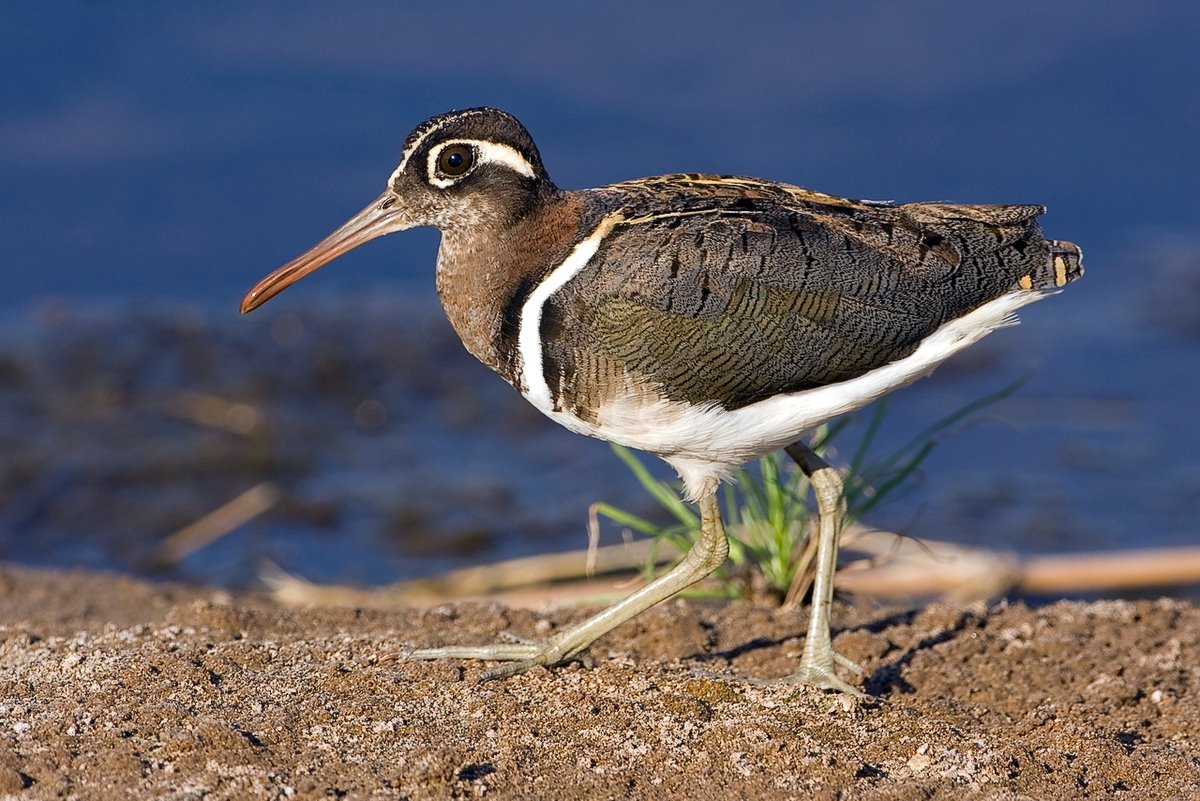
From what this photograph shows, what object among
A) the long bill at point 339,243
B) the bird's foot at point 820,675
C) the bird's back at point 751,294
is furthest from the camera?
the long bill at point 339,243

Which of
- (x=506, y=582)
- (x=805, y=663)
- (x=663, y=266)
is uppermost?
(x=663, y=266)

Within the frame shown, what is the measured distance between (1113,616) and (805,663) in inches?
70.1

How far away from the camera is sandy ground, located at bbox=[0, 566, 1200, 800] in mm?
4812

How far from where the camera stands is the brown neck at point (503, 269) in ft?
19.1

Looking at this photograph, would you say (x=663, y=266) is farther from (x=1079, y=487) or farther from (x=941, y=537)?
(x=1079, y=487)

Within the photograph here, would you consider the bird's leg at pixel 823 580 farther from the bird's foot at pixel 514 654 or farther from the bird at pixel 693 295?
the bird's foot at pixel 514 654

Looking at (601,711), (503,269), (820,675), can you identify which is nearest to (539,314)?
(503,269)

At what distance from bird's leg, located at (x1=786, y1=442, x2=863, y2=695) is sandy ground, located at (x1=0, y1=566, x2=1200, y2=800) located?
0.20 metres

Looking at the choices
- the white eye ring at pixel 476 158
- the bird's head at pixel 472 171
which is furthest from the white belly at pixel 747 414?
the white eye ring at pixel 476 158

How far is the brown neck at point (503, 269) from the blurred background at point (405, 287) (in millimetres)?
4292

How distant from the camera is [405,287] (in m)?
13.0

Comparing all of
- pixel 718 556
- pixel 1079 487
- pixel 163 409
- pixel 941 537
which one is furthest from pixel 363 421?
pixel 718 556

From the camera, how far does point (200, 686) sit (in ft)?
17.7

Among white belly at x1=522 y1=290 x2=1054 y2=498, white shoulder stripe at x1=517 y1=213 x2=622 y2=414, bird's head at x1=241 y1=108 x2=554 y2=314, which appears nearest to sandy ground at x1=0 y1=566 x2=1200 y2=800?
white belly at x1=522 y1=290 x2=1054 y2=498
